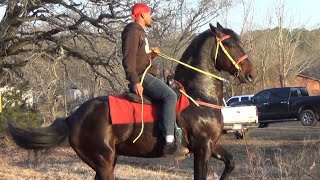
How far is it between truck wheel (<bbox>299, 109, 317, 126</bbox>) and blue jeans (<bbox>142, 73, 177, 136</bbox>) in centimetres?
2378

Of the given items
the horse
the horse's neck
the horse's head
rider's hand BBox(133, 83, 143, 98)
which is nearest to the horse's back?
A: the horse

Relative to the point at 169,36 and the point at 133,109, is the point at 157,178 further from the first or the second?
the point at 169,36

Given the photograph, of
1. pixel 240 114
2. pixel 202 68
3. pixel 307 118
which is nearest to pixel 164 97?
pixel 202 68

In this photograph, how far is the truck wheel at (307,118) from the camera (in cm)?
2948

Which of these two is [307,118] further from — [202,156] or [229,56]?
[202,156]

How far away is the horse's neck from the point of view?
7.22m

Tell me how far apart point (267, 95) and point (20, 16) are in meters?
15.4

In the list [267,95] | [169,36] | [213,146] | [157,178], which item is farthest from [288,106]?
[213,146]

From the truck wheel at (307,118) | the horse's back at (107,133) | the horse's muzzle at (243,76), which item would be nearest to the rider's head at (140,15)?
the horse's back at (107,133)

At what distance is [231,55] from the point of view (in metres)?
7.36

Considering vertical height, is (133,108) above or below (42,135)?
above

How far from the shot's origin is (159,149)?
7.07 m

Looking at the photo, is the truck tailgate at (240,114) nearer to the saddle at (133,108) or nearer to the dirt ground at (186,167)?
the dirt ground at (186,167)

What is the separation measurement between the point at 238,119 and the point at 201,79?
1498 centimetres
